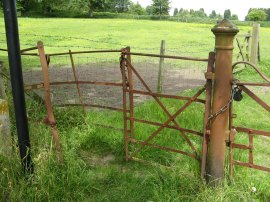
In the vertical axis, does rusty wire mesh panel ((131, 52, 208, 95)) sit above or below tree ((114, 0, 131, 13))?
below

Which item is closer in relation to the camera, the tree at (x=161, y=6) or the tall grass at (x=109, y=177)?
the tall grass at (x=109, y=177)

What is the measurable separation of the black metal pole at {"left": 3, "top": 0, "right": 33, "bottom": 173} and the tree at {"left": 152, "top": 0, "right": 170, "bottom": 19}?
93627 millimetres

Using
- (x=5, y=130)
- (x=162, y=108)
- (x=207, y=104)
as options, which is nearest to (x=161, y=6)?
(x=162, y=108)

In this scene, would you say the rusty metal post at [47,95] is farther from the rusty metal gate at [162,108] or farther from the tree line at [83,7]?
the tree line at [83,7]

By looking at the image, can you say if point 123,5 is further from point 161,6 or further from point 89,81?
point 89,81

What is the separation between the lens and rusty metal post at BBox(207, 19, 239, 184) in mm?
3631

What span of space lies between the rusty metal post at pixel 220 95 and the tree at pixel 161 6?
9358cm

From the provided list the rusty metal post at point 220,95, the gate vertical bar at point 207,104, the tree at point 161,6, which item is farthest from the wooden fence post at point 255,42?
the tree at point 161,6

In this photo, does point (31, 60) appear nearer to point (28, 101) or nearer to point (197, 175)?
point (28, 101)

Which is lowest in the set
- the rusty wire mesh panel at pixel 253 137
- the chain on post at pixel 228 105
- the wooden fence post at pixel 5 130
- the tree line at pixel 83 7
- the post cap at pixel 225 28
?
the rusty wire mesh panel at pixel 253 137

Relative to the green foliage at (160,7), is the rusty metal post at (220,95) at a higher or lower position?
lower

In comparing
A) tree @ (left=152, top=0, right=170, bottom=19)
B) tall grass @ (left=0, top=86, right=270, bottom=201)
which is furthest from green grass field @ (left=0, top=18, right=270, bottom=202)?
tree @ (left=152, top=0, right=170, bottom=19)

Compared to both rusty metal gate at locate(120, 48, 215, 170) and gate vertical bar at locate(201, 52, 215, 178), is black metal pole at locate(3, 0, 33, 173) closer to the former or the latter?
rusty metal gate at locate(120, 48, 215, 170)

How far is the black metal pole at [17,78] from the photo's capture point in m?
3.75
